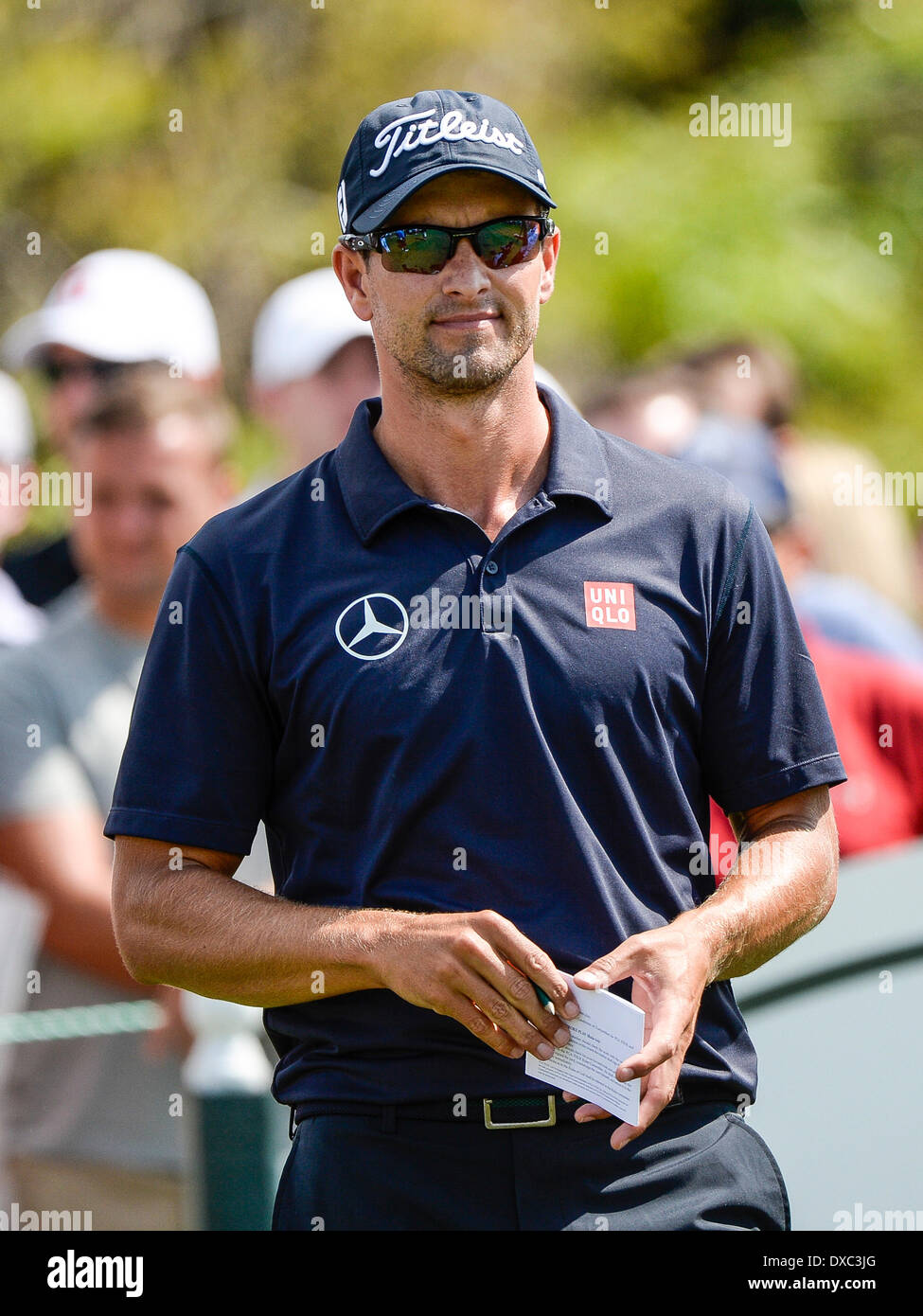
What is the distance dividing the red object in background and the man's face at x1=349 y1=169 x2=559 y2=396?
2.01 m

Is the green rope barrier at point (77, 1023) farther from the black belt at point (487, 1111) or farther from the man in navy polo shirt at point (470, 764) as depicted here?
the black belt at point (487, 1111)

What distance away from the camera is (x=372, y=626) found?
2498 mm

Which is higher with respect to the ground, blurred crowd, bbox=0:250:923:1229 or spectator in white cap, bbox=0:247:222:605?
spectator in white cap, bbox=0:247:222:605

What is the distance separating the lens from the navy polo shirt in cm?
245

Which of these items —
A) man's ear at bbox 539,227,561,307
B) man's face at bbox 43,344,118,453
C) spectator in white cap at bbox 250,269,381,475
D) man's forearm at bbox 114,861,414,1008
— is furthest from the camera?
man's face at bbox 43,344,118,453

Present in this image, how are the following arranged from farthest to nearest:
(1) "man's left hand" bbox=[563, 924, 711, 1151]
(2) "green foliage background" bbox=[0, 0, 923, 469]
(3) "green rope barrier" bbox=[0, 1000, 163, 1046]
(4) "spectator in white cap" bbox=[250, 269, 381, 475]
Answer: (2) "green foliage background" bbox=[0, 0, 923, 469]
(4) "spectator in white cap" bbox=[250, 269, 381, 475]
(3) "green rope barrier" bbox=[0, 1000, 163, 1046]
(1) "man's left hand" bbox=[563, 924, 711, 1151]

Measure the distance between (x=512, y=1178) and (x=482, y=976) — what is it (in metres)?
0.34

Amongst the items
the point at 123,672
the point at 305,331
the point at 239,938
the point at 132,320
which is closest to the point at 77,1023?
the point at 123,672

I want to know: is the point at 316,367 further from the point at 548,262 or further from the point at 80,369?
the point at 548,262

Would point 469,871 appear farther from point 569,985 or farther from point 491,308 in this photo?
point 491,308

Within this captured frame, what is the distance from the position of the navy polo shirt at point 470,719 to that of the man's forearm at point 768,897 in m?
0.07

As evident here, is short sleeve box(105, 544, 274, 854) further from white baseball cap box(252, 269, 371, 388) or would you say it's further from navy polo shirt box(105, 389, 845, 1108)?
white baseball cap box(252, 269, 371, 388)

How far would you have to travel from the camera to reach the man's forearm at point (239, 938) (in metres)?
2.39

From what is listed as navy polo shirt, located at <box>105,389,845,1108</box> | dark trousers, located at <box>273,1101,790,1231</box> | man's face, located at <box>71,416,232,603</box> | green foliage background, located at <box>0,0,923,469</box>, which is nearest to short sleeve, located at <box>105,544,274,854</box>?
navy polo shirt, located at <box>105,389,845,1108</box>
